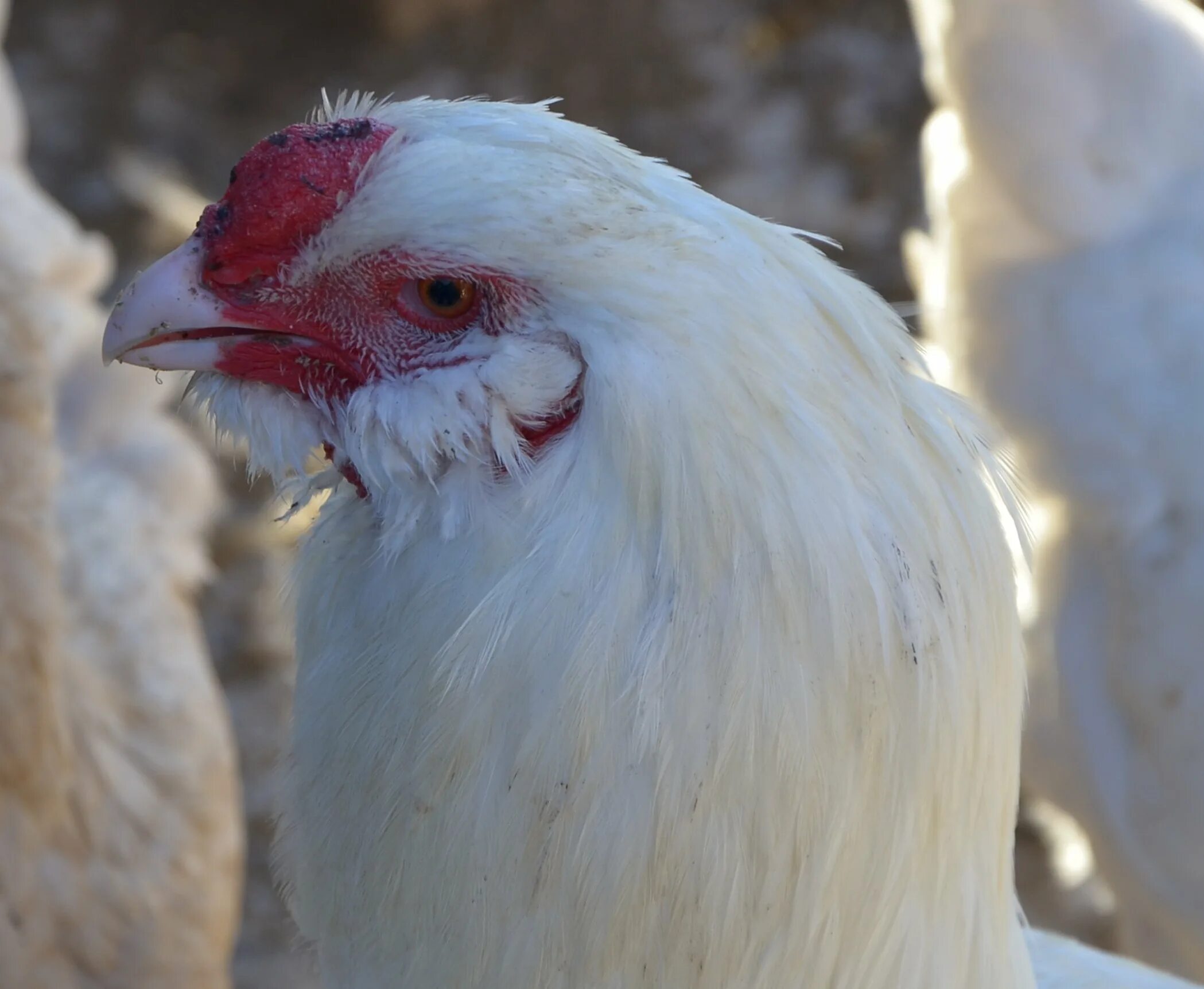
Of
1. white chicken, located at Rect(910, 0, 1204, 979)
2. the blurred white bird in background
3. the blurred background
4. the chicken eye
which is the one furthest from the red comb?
the blurred background

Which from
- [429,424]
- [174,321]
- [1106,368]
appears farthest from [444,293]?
[1106,368]

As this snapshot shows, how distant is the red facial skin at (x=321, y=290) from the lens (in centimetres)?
122

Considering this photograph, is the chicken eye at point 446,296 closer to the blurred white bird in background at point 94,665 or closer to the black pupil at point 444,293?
the black pupil at point 444,293

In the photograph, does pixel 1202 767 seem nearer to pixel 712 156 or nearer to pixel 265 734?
pixel 265 734

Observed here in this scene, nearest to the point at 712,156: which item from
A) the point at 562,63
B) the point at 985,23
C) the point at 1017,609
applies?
the point at 562,63

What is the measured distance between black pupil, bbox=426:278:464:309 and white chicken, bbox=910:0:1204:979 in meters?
2.07

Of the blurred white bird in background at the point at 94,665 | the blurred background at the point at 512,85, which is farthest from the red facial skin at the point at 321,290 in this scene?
the blurred background at the point at 512,85

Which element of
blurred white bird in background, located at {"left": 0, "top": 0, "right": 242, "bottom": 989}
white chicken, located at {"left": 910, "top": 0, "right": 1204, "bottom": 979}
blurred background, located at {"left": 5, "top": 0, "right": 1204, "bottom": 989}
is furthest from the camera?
blurred background, located at {"left": 5, "top": 0, "right": 1204, "bottom": 989}

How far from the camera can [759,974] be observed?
1230 millimetres

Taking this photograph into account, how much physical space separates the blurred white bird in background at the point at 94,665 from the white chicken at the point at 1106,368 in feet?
6.14

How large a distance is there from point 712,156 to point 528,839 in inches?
195

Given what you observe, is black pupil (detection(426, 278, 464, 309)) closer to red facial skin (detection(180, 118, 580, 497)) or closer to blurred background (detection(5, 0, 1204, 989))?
red facial skin (detection(180, 118, 580, 497))

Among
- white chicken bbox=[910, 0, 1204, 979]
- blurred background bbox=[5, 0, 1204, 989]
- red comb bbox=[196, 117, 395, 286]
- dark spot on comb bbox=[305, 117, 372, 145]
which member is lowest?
red comb bbox=[196, 117, 395, 286]

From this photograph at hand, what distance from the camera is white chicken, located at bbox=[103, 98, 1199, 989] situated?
114cm
